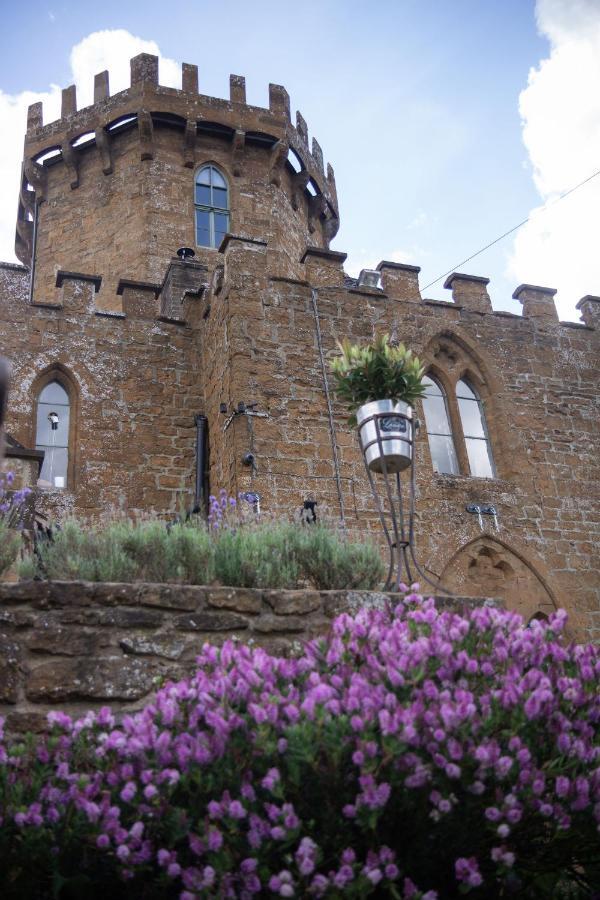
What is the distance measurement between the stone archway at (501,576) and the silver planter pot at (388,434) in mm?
3913

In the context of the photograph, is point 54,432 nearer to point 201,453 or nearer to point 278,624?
point 201,453

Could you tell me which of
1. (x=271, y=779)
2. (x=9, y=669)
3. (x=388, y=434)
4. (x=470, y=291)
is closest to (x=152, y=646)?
(x=9, y=669)

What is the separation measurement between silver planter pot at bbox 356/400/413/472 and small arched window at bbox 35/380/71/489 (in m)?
5.27

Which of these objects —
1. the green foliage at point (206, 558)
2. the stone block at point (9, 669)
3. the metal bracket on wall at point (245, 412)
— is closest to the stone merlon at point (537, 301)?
the metal bracket on wall at point (245, 412)

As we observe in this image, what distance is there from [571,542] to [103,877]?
7899 millimetres

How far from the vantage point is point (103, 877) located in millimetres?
3000

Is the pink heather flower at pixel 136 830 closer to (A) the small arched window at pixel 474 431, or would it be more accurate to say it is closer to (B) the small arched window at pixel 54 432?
(B) the small arched window at pixel 54 432

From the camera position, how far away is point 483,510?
9703mm

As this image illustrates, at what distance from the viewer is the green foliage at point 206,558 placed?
455 centimetres

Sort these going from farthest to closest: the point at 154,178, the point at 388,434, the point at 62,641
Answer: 1. the point at 154,178
2. the point at 388,434
3. the point at 62,641

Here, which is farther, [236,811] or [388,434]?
[388,434]

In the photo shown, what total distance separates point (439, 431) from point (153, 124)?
8553 millimetres

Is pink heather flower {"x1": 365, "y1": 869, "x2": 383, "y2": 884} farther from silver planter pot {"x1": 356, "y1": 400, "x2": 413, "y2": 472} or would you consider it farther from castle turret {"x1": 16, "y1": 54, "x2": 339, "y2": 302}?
castle turret {"x1": 16, "y1": 54, "x2": 339, "y2": 302}

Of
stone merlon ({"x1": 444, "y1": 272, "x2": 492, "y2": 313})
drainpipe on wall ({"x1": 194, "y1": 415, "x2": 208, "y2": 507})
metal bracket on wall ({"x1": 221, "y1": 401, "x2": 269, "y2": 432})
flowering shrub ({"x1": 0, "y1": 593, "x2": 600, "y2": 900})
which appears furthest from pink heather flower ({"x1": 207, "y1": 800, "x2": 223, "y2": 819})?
stone merlon ({"x1": 444, "y1": 272, "x2": 492, "y2": 313})
